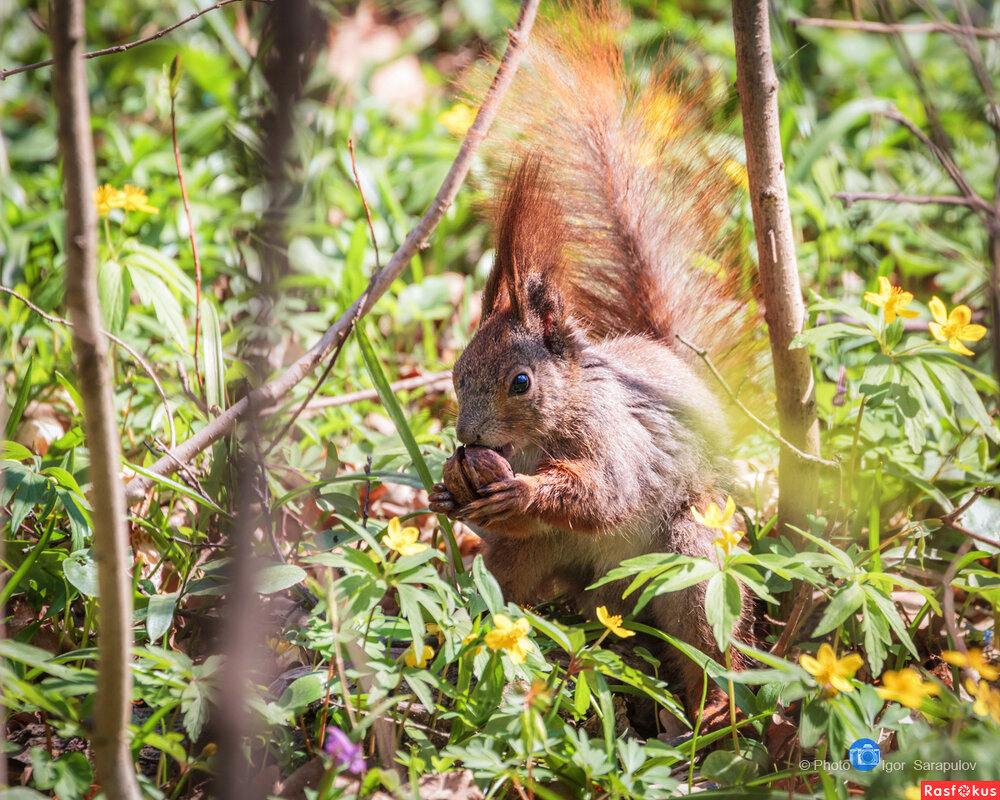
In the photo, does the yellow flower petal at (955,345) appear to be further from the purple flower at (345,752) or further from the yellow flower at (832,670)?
the purple flower at (345,752)

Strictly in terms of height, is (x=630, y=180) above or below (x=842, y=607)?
above

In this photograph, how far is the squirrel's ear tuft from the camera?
185cm

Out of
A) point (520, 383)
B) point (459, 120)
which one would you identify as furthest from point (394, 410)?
point (459, 120)

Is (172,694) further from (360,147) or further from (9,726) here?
(360,147)

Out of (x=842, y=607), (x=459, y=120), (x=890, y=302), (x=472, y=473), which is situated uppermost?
(x=459, y=120)

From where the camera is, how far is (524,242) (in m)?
1.92

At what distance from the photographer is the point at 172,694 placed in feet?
4.24

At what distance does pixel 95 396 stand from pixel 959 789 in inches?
48.0

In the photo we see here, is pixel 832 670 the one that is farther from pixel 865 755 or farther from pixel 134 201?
pixel 134 201

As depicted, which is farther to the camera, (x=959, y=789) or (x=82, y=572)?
(x=82, y=572)

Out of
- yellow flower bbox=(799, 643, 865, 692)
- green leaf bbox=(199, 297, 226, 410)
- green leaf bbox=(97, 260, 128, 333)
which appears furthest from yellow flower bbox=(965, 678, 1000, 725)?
green leaf bbox=(97, 260, 128, 333)

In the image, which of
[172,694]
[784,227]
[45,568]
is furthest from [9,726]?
[784,227]

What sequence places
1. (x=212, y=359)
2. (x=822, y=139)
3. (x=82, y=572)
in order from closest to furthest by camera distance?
(x=82, y=572), (x=212, y=359), (x=822, y=139)

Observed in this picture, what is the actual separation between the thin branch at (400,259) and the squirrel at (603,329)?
0.14 m
